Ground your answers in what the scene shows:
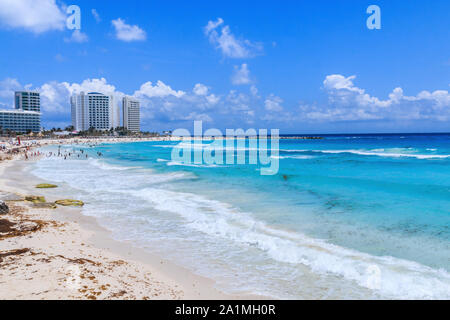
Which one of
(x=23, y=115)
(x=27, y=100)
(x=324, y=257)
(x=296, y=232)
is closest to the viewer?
(x=324, y=257)

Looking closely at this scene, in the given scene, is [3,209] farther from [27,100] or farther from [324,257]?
[27,100]

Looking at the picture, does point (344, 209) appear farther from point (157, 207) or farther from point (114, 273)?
point (114, 273)

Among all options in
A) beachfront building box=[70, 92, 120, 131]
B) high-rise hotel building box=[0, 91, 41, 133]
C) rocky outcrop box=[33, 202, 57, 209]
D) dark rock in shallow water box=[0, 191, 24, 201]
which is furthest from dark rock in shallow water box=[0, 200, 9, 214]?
beachfront building box=[70, 92, 120, 131]

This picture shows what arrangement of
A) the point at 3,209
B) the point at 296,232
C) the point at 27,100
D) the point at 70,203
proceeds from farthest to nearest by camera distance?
the point at 27,100
the point at 70,203
the point at 3,209
the point at 296,232

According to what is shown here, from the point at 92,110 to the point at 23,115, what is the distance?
143 ft

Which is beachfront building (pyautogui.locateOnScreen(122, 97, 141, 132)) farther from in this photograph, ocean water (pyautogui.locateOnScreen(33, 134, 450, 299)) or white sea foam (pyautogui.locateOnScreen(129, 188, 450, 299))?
white sea foam (pyautogui.locateOnScreen(129, 188, 450, 299))

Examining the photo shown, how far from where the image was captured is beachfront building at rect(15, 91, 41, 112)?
5719 inches

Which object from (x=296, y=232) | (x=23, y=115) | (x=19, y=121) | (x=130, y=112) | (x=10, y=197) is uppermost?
(x=130, y=112)

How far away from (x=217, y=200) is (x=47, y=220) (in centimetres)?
792

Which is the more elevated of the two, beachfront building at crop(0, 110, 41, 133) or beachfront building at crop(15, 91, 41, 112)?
beachfront building at crop(15, 91, 41, 112)

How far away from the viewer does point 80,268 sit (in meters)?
7.12

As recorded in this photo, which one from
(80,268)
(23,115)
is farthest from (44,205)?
(23,115)
